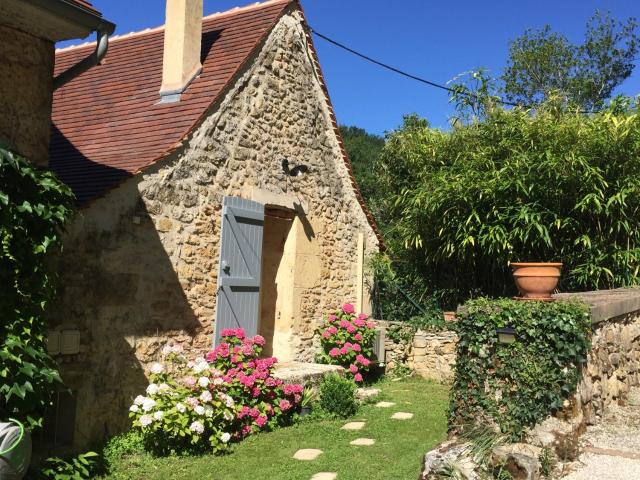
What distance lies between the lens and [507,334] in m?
4.28

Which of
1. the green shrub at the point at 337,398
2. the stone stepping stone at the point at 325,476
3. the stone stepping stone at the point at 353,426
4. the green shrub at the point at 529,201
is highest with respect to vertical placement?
the green shrub at the point at 529,201

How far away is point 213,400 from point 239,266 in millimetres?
2054

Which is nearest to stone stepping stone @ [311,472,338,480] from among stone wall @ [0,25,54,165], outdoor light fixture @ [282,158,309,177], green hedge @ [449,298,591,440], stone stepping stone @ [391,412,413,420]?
green hedge @ [449,298,591,440]

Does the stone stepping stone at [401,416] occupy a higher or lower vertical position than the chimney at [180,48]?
lower

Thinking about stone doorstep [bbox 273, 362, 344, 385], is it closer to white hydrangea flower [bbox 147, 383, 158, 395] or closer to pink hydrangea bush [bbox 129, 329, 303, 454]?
pink hydrangea bush [bbox 129, 329, 303, 454]

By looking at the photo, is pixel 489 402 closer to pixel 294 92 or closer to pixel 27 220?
pixel 27 220

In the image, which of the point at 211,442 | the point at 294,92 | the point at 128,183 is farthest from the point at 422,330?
the point at 128,183

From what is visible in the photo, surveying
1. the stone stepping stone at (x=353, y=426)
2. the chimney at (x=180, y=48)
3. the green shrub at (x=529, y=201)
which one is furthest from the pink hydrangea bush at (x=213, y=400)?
the green shrub at (x=529, y=201)

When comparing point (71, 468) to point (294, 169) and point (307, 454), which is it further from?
point (294, 169)

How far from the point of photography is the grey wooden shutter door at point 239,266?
6.84 m

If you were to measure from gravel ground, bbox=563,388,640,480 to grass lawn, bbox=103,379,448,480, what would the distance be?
1.31m

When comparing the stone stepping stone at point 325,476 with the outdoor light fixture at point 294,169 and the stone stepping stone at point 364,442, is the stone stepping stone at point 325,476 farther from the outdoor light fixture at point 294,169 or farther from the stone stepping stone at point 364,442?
the outdoor light fixture at point 294,169

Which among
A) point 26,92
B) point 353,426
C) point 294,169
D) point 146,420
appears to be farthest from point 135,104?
point 353,426

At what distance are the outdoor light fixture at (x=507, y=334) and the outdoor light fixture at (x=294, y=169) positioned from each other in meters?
4.47
